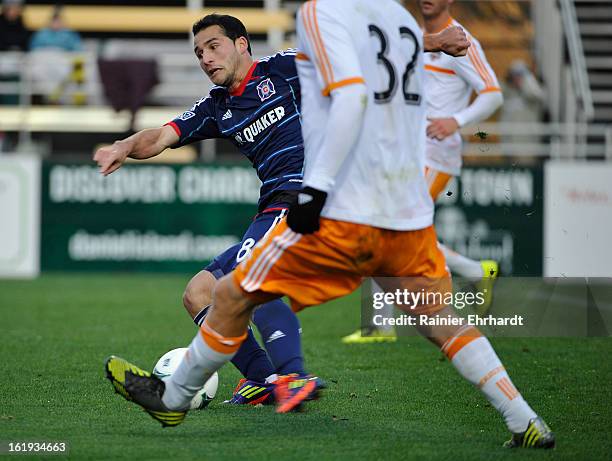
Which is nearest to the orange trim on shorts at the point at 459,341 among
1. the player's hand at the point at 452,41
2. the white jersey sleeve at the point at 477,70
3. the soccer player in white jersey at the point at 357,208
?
the soccer player in white jersey at the point at 357,208

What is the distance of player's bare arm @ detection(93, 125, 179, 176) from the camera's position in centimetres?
555

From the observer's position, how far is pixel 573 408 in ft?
19.9

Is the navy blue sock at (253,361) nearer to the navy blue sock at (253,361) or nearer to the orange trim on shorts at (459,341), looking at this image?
the navy blue sock at (253,361)

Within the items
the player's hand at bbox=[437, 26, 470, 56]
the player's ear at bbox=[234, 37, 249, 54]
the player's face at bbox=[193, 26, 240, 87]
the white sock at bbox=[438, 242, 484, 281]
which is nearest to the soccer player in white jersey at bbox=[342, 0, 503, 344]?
the white sock at bbox=[438, 242, 484, 281]

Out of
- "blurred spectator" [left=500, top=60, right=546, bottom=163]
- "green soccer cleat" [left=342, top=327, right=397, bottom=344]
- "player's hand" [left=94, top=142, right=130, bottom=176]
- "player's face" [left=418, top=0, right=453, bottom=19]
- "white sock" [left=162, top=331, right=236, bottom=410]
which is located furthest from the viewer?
"blurred spectator" [left=500, top=60, right=546, bottom=163]

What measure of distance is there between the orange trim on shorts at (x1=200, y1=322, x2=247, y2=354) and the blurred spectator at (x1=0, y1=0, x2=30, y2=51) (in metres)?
14.1

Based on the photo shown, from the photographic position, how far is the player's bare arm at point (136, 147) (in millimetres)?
5551

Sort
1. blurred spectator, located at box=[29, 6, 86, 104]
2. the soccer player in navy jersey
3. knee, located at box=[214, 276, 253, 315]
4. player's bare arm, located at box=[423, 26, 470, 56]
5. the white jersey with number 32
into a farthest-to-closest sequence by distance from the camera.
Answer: blurred spectator, located at box=[29, 6, 86, 104]
the soccer player in navy jersey
player's bare arm, located at box=[423, 26, 470, 56]
knee, located at box=[214, 276, 253, 315]
the white jersey with number 32

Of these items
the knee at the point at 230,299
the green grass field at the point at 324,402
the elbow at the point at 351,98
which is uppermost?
the elbow at the point at 351,98

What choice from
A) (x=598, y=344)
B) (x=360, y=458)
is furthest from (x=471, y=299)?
(x=360, y=458)

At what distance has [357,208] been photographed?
15.1 feet

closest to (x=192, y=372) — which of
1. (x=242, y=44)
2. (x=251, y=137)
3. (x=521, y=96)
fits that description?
(x=251, y=137)

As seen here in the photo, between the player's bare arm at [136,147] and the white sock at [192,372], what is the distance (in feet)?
3.58

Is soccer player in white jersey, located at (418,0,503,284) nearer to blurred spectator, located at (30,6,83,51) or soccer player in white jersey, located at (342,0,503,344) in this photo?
soccer player in white jersey, located at (342,0,503,344)
